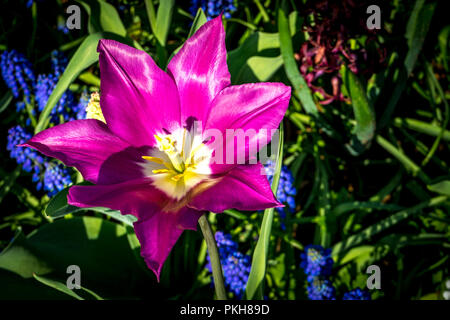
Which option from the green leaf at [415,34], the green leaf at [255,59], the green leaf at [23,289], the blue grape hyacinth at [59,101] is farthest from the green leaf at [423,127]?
the green leaf at [23,289]

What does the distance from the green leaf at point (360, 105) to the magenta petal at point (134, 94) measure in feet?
2.07

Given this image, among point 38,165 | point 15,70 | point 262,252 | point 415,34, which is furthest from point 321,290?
point 15,70

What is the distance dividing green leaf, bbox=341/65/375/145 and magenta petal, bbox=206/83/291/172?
53cm

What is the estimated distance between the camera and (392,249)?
1590 mm

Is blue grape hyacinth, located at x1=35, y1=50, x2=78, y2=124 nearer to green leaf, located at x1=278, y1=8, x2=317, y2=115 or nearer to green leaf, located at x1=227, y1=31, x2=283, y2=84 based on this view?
green leaf, located at x1=227, y1=31, x2=283, y2=84

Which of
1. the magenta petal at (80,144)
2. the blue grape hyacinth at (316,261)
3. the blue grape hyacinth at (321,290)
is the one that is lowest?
the blue grape hyacinth at (321,290)

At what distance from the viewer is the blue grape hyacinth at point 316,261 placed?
4.46 ft

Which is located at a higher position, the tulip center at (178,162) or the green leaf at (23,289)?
the tulip center at (178,162)

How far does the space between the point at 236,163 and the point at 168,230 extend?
223mm

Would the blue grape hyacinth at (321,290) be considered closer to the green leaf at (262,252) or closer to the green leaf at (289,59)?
the green leaf at (262,252)

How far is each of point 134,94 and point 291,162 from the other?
3.42 feet

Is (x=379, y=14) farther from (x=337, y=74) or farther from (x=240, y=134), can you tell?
(x=240, y=134)

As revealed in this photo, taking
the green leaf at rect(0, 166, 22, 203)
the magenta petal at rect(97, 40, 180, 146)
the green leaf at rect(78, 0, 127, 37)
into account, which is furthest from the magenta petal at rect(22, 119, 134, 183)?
the green leaf at rect(0, 166, 22, 203)

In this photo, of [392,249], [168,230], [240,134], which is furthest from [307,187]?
[168,230]
